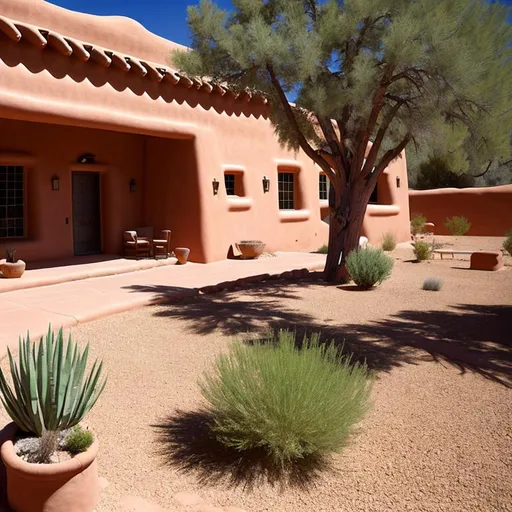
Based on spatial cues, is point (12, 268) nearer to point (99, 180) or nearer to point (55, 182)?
point (55, 182)

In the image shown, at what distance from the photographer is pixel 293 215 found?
52.1 feet

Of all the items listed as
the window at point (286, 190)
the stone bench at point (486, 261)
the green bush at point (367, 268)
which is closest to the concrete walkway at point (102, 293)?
the green bush at point (367, 268)

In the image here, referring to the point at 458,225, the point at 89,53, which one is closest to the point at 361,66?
the point at 89,53

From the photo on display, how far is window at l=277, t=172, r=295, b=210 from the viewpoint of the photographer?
16.4 meters

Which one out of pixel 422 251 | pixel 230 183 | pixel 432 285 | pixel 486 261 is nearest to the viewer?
pixel 432 285

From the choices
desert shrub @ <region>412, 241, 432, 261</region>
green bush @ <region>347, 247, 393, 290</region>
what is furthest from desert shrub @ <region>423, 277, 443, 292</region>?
desert shrub @ <region>412, 241, 432, 261</region>

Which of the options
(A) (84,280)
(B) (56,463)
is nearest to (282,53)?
(A) (84,280)

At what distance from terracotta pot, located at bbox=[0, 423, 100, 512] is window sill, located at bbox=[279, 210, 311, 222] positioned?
12721 millimetres

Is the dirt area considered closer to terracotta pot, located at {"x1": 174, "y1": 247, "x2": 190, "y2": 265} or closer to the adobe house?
terracotta pot, located at {"x1": 174, "y1": 247, "x2": 190, "y2": 265}

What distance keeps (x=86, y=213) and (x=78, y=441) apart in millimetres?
10189

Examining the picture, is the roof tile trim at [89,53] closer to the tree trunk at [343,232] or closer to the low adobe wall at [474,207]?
the tree trunk at [343,232]

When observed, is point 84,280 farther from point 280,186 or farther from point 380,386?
point 280,186

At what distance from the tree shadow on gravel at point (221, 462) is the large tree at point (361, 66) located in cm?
661

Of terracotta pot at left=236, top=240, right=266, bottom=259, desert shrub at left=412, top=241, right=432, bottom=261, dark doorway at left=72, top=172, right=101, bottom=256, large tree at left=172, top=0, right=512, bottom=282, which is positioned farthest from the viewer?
desert shrub at left=412, top=241, right=432, bottom=261
